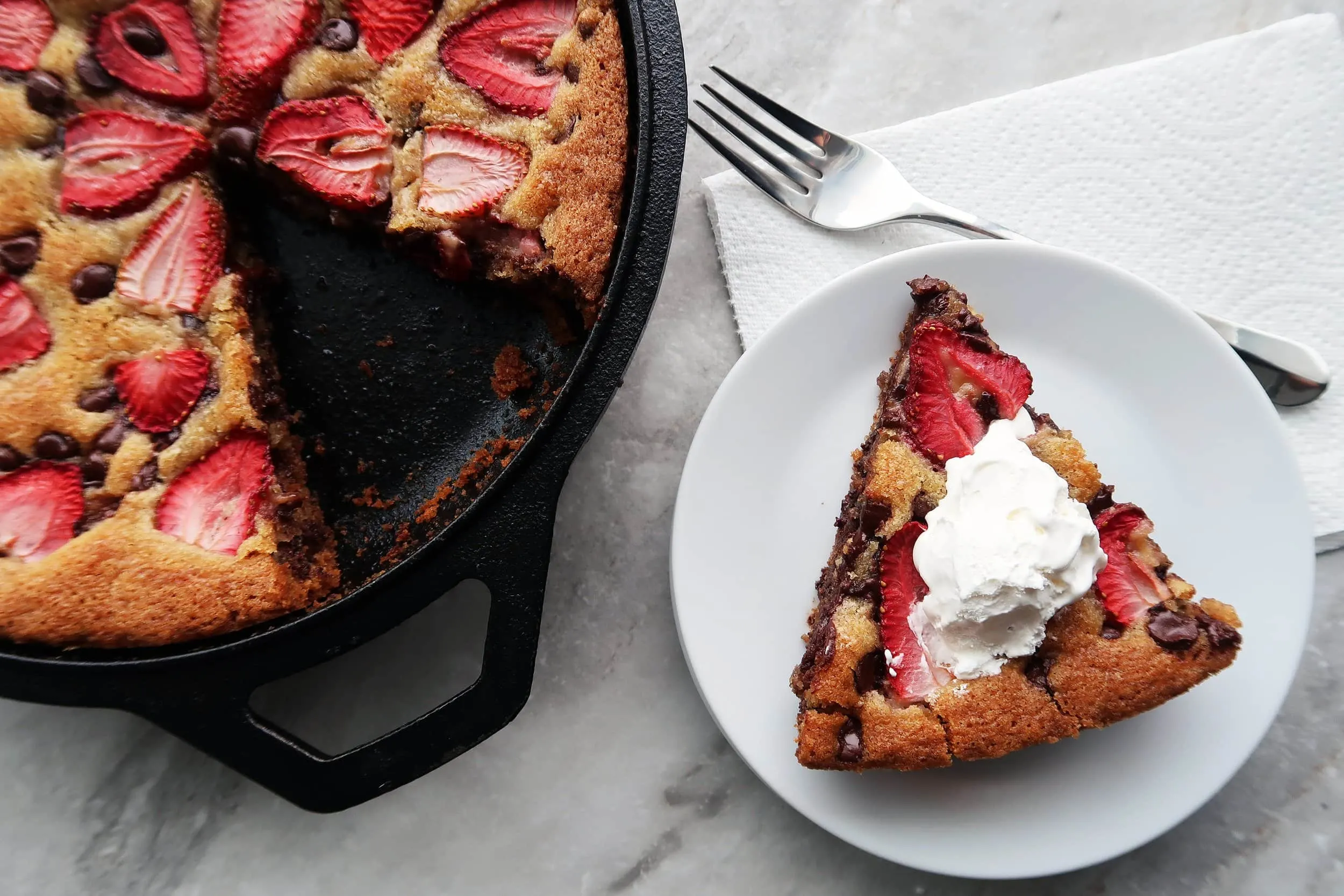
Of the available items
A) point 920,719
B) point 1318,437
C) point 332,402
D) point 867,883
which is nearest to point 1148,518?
point 1318,437

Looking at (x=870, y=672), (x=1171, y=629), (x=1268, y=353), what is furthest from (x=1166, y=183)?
(x=870, y=672)

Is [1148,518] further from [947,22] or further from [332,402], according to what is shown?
[332,402]

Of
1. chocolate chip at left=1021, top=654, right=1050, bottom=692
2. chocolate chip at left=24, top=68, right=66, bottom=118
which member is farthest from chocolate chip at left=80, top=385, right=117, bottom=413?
chocolate chip at left=1021, top=654, right=1050, bottom=692

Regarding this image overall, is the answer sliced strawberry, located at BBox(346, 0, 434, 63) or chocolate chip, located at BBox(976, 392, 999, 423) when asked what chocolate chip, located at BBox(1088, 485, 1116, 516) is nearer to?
chocolate chip, located at BBox(976, 392, 999, 423)

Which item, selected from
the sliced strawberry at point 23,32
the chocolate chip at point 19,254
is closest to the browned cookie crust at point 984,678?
the chocolate chip at point 19,254

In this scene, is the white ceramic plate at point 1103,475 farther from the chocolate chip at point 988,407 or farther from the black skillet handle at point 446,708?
the black skillet handle at point 446,708
